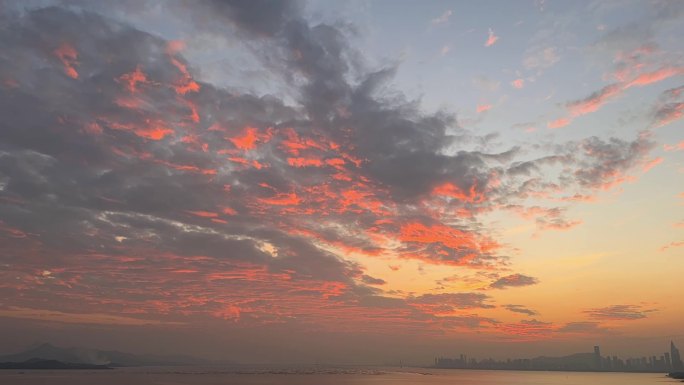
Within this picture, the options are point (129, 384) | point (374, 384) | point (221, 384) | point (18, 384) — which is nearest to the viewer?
point (18, 384)

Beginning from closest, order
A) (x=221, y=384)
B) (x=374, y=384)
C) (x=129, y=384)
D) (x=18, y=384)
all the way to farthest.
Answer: (x=18, y=384), (x=129, y=384), (x=221, y=384), (x=374, y=384)

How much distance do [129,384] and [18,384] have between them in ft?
94.9

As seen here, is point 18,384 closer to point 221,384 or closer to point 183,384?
point 183,384

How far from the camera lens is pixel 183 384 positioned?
152125 millimetres

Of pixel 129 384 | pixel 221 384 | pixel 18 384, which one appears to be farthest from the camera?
pixel 221 384

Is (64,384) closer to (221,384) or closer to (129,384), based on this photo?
(129,384)

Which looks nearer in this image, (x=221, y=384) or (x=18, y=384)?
(x=18, y=384)

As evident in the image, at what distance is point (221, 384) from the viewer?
155m

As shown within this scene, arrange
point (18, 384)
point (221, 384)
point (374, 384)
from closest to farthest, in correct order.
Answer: point (18, 384)
point (221, 384)
point (374, 384)

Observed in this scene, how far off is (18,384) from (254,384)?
6799cm

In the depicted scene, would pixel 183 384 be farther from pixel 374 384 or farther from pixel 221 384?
pixel 374 384

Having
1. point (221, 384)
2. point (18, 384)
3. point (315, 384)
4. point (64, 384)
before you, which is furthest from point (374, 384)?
point (18, 384)

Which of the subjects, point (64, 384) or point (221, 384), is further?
point (221, 384)

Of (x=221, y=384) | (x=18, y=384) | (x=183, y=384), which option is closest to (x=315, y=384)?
(x=221, y=384)
